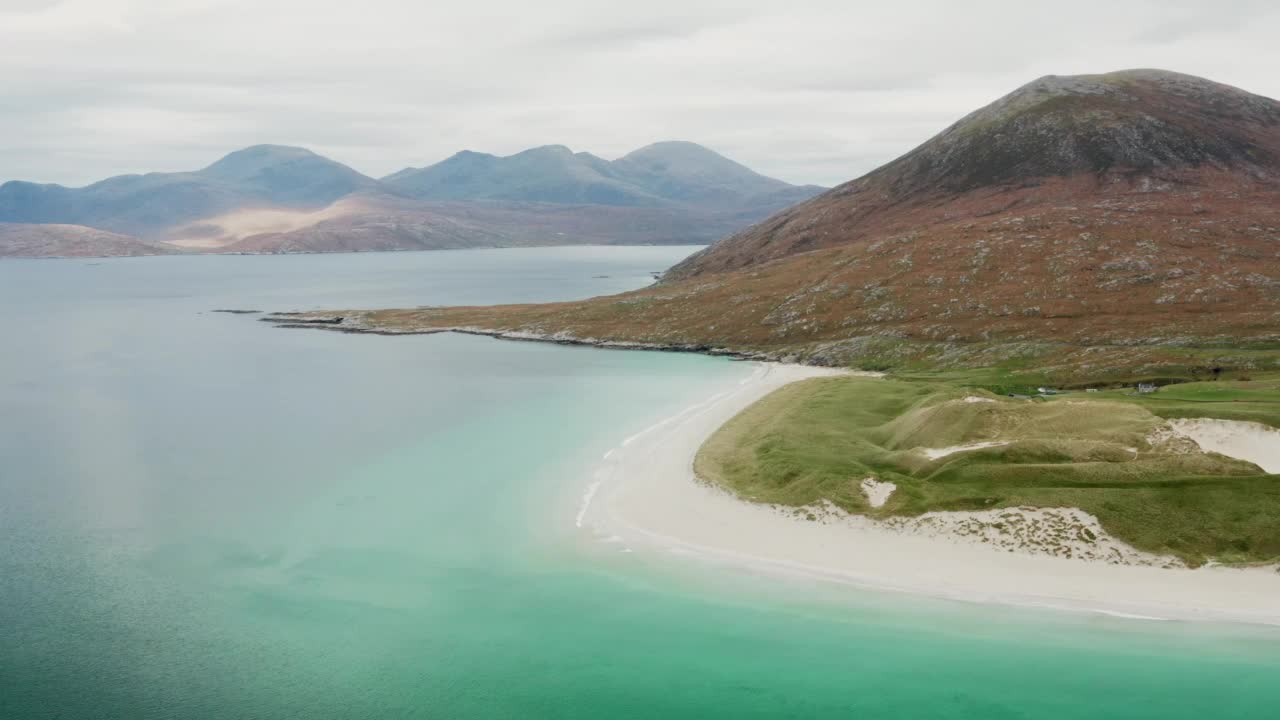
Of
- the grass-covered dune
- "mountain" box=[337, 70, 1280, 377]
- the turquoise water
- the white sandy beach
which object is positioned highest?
"mountain" box=[337, 70, 1280, 377]

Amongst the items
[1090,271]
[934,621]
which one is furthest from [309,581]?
[1090,271]

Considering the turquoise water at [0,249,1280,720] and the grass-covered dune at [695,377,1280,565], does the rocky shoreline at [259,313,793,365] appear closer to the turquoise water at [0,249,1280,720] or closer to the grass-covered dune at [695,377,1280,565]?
the grass-covered dune at [695,377,1280,565]

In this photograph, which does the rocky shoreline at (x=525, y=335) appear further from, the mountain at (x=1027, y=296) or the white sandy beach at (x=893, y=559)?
the white sandy beach at (x=893, y=559)

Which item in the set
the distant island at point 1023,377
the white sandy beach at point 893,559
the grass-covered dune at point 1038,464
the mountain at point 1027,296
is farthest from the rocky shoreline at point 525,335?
the white sandy beach at point 893,559

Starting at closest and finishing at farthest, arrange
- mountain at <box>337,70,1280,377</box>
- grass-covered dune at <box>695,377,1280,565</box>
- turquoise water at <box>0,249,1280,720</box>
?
turquoise water at <box>0,249,1280,720</box>, grass-covered dune at <box>695,377,1280,565</box>, mountain at <box>337,70,1280,377</box>

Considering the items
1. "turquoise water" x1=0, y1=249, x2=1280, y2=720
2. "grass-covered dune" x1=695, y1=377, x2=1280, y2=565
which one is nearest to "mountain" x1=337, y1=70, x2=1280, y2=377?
"grass-covered dune" x1=695, y1=377, x2=1280, y2=565
